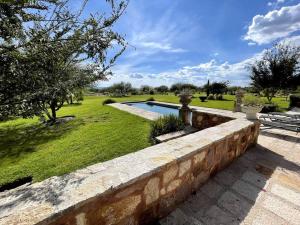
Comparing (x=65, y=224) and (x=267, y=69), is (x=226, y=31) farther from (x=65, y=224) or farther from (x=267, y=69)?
(x=65, y=224)

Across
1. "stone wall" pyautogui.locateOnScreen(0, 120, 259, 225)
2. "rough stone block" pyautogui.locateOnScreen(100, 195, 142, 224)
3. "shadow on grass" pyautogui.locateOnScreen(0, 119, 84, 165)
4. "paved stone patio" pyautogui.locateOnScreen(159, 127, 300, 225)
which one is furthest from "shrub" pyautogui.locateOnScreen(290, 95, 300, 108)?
"shadow on grass" pyautogui.locateOnScreen(0, 119, 84, 165)

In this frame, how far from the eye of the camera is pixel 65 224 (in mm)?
1258

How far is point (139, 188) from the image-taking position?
176cm

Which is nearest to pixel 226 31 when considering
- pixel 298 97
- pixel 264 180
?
pixel 298 97

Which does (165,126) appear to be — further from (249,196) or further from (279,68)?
(279,68)

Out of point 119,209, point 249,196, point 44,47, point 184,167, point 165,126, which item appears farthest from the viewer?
point 165,126

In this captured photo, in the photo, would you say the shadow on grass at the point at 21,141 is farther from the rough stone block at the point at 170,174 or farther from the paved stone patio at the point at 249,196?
the paved stone patio at the point at 249,196

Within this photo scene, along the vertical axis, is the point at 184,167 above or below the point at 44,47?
below

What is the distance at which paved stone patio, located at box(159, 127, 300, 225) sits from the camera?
2082 millimetres

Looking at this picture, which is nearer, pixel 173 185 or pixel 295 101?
pixel 173 185

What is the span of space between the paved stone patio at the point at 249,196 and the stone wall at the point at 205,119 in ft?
6.28

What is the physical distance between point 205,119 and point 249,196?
12.7 feet

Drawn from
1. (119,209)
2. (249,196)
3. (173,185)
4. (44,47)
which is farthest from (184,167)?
(44,47)

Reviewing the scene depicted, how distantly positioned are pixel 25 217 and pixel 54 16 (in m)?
2.04
